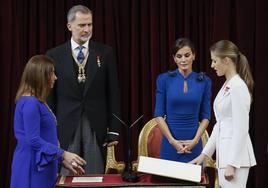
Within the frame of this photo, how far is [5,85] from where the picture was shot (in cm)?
502

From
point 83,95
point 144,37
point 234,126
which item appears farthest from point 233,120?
point 144,37

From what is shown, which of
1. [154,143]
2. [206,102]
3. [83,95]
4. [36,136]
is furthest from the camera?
[154,143]

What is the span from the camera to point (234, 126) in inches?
123

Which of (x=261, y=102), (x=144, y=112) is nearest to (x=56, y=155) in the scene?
(x=144, y=112)

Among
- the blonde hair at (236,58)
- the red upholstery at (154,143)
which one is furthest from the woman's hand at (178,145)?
the blonde hair at (236,58)

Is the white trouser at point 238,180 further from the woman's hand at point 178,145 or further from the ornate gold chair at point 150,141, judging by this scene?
the ornate gold chair at point 150,141

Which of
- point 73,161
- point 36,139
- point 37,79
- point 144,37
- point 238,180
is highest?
point 144,37

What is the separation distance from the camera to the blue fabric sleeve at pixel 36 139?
3088 mm

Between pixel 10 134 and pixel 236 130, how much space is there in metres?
2.58

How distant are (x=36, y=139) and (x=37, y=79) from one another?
1.13 ft

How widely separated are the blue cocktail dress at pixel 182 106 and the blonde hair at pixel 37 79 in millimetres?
1088

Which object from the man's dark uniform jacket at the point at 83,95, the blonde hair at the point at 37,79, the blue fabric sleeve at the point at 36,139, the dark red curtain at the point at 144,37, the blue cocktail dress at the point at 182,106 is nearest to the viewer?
the blue fabric sleeve at the point at 36,139

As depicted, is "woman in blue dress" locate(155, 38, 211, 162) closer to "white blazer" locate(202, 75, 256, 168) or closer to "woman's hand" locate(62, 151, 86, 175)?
"white blazer" locate(202, 75, 256, 168)

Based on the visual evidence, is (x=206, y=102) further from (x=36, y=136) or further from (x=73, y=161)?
(x=36, y=136)
